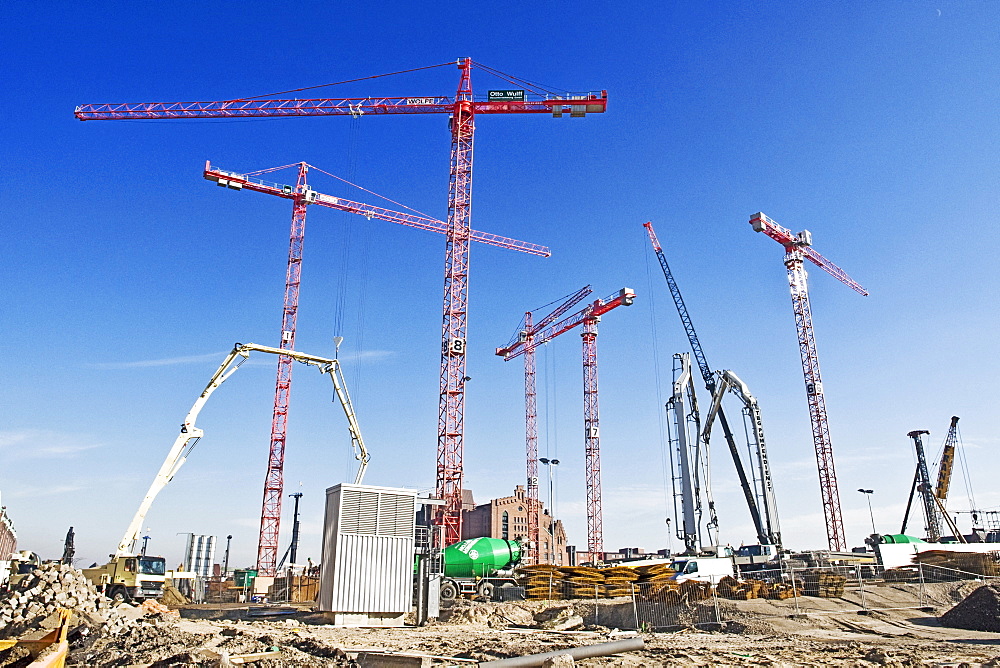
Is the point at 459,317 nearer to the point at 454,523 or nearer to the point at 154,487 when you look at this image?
the point at 454,523

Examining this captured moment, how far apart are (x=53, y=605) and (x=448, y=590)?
1473cm

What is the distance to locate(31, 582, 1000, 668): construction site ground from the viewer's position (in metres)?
13.6

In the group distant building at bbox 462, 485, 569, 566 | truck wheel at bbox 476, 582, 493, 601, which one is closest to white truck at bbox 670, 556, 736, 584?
truck wheel at bbox 476, 582, 493, 601

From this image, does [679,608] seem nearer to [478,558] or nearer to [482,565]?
[482,565]

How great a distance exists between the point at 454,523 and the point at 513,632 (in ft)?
112

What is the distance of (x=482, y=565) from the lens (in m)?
37.7

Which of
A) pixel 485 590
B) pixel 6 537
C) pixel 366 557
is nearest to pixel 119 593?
pixel 366 557

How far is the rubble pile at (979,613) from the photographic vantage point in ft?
66.6

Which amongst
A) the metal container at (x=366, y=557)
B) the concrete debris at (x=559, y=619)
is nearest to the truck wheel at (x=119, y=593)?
the metal container at (x=366, y=557)

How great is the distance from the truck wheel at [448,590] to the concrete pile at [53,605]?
11451 mm

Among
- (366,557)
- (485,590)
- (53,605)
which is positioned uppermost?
(366,557)

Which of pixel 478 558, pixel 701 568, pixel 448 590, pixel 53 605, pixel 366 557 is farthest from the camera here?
pixel 478 558

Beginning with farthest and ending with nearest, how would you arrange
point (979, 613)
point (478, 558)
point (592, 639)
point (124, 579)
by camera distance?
1. point (478, 558)
2. point (124, 579)
3. point (979, 613)
4. point (592, 639)

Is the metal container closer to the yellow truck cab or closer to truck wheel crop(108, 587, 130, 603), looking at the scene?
truck wheel crop(108, 587, 130, 603)
